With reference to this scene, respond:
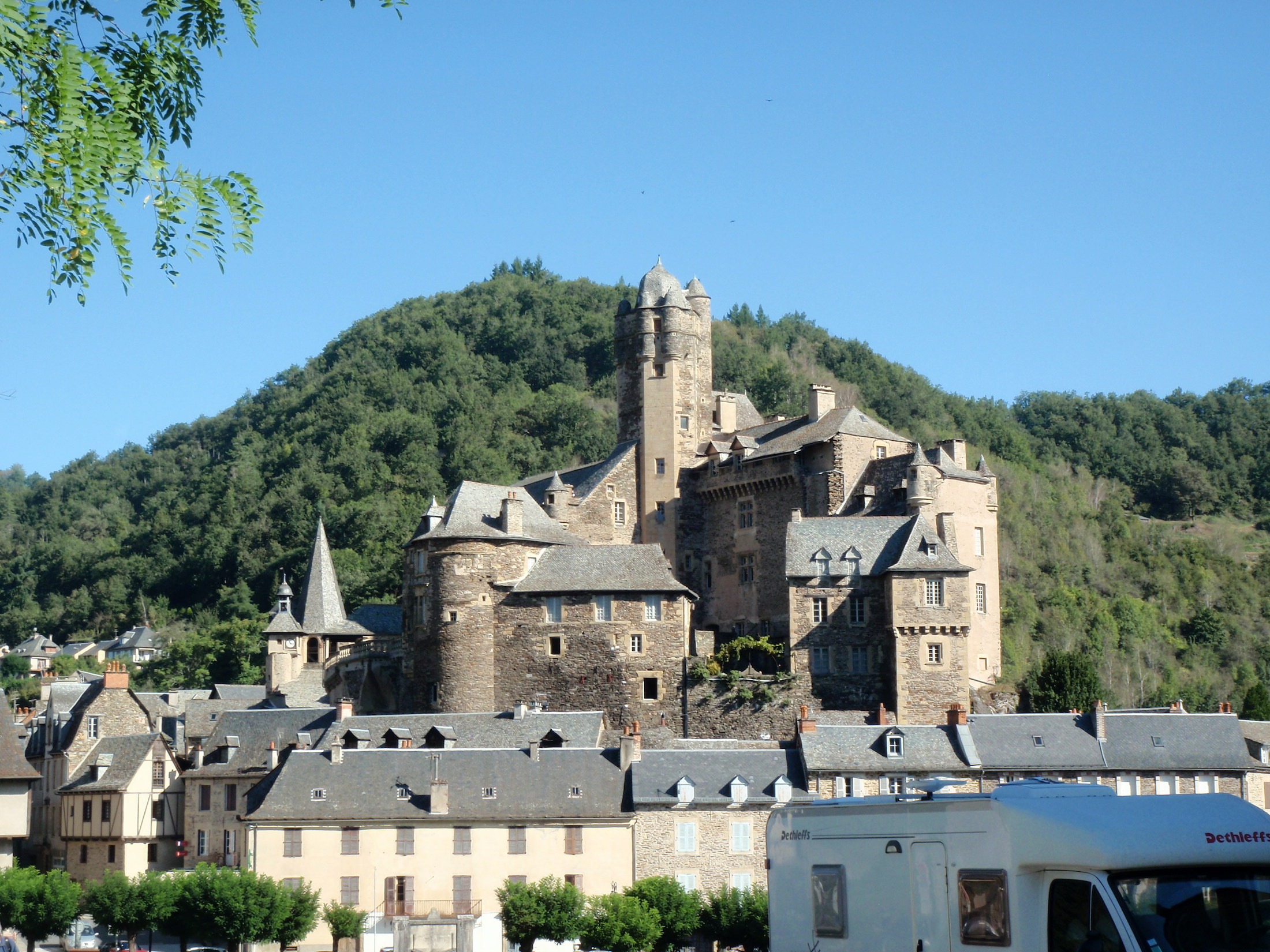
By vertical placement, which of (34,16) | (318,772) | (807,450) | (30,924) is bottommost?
(30,924)

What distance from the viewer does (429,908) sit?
2024 inches

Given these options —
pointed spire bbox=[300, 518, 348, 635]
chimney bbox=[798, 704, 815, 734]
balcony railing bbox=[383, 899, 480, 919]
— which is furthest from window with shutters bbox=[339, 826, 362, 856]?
pointed spire bbox=[300, 518, 348, 635]

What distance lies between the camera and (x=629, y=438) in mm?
74625

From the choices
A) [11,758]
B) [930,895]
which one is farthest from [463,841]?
[930,895]

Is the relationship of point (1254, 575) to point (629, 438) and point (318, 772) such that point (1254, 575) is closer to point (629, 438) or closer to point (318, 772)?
point (629, 438)

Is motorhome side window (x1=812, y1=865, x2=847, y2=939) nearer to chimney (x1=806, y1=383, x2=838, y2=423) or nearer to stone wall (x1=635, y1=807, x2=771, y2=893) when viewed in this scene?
stone wall (x1=635, y1=807, x2=771, y2=893)

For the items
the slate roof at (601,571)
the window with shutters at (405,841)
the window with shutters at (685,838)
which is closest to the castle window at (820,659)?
the slate roof at (601,571)

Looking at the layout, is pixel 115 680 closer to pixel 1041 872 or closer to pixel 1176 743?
pixel 1176 743

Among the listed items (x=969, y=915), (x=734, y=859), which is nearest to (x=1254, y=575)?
(x=734, y=859)

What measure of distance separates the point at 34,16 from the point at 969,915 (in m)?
10.8

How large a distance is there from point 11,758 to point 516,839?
1598 cm

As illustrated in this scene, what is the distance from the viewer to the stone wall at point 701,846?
52.3m

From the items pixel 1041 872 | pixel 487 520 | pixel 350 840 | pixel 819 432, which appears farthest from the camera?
pixel 819 432

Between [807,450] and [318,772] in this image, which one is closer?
[318,772]
